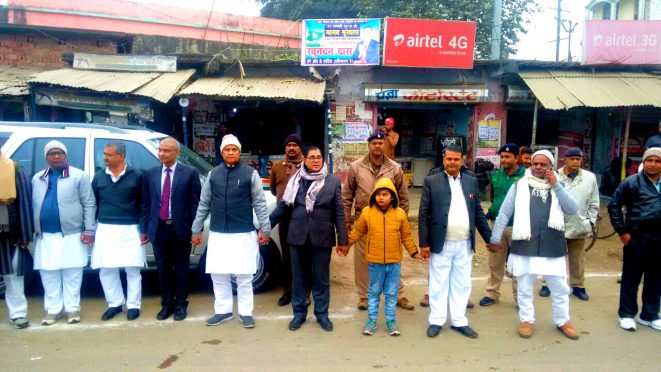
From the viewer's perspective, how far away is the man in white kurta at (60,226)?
184 inches

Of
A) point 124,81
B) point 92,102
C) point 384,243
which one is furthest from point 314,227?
point 92,102

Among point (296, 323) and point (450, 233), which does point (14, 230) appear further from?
point (450, 233)

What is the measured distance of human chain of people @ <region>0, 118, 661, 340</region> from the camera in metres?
4.43

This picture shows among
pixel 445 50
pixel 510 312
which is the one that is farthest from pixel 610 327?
pixel 445 50

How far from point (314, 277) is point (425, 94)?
23.7 feet

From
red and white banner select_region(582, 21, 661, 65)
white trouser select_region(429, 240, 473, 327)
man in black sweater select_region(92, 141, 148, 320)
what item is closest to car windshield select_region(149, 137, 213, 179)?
man in black sweater select_region(92, 141, 148, 320)

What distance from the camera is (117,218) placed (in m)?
4.77

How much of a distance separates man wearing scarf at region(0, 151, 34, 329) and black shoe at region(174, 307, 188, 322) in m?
1.34

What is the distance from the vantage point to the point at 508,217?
4.59 m

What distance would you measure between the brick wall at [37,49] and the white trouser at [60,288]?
960 cm

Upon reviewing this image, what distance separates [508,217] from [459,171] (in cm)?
63

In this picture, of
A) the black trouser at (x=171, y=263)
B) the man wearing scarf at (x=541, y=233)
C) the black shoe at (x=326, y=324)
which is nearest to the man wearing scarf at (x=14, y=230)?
the black trouser at (x=171, y=263)

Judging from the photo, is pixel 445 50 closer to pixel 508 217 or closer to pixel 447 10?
pixel 508 217

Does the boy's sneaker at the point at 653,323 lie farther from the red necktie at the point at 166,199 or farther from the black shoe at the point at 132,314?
the black shoe at the point at 132,314
